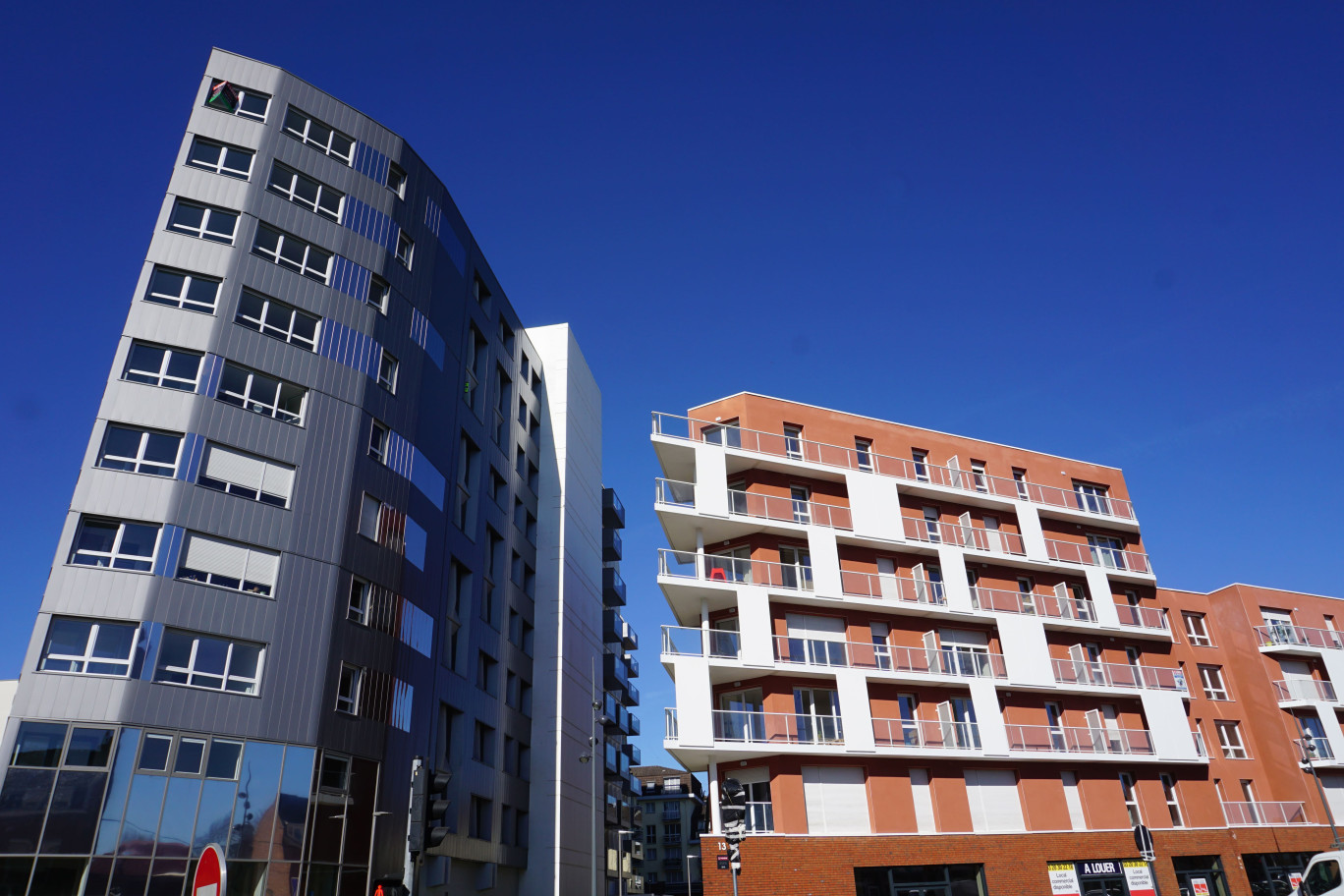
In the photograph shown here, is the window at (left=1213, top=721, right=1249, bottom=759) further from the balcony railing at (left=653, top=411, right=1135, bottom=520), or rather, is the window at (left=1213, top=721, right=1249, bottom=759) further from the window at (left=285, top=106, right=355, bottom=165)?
the window at (left=285, top=106, right=355, bottom=165)

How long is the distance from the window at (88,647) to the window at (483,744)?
1462cm

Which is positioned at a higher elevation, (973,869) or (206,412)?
(206,412)

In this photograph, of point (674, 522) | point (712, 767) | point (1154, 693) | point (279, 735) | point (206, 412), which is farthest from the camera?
point (1154, 693)

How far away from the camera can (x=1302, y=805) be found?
120 feet

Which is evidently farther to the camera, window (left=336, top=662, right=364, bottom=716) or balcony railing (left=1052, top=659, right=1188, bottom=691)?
balcony railing (left=1052, top=659, right=1188, bottom=691)

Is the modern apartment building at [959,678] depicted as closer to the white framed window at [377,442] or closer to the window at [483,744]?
the window at [483,744]

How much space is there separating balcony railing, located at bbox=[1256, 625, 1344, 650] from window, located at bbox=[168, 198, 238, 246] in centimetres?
4540

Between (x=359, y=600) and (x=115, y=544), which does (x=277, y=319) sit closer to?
(x=115, y=544)

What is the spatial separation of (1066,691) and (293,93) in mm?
36040

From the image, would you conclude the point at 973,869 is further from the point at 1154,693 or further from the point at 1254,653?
the point at 1254,653

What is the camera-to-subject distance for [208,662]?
22.6 meters

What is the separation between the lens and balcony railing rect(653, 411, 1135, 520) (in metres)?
34.1

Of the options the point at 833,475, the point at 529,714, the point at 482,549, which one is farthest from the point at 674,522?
the point at 529,714

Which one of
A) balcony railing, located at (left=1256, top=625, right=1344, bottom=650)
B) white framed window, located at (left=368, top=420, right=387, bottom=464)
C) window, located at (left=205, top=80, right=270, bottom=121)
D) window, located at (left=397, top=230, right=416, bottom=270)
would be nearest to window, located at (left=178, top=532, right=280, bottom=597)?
white framed window, located at (left=368, top=420, right=387, bottom=464)
